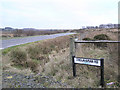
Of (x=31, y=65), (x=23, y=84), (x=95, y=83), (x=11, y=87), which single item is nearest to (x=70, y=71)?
(x=95, y=83)

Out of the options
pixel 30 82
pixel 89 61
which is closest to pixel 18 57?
pixel 30 82

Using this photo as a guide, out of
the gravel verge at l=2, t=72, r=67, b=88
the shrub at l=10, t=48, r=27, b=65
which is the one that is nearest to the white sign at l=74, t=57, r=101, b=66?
the gravel verge at l=2, t=72, r=67, b=88

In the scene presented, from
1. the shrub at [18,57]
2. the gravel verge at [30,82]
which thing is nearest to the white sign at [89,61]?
the gravel verge at [30,82]

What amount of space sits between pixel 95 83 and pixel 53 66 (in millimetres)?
2226

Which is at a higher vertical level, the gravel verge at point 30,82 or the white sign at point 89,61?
the white sign at point 89,61

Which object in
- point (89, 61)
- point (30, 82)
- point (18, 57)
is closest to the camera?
point (89, 61)

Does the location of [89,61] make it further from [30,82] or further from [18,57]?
[18,57]

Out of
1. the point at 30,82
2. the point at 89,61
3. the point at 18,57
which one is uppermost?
the point at 89,61

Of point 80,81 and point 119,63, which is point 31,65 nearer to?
point 80,81

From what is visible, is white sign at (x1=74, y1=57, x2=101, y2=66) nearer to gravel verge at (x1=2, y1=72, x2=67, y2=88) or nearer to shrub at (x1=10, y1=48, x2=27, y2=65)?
gravel verge at (x1=2, y1=72, x2=67, y2=88)

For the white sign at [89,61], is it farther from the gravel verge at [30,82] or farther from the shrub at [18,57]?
the shrub at [18,57]

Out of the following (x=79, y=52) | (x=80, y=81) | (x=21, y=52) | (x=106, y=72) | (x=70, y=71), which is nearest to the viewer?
(x=80, y=81)

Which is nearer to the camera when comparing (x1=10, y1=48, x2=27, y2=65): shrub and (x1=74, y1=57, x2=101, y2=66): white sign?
(x1=74, y1=57, x2=101, y2=66): white sign

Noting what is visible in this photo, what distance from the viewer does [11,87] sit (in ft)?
12.1
